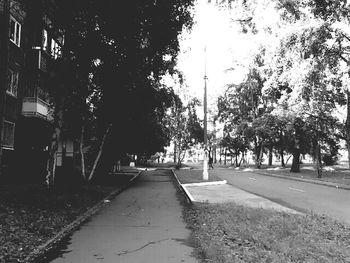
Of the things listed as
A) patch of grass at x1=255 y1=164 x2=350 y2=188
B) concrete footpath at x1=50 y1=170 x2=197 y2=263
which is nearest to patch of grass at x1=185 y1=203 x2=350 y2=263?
concrete footpath at x1=50 y1=170 x2=197 y2=263

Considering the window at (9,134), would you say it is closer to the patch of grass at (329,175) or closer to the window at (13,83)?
the window at (13,83)

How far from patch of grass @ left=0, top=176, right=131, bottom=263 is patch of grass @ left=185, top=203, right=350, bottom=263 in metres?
3.11

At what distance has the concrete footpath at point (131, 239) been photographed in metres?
6.79

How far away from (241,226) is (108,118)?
43.2 feet

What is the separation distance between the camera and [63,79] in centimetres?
1453

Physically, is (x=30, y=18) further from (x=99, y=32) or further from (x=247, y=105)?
(x=247, y=105)

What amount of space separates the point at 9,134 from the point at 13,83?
9.43 feet

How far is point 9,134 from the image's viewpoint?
73.0 ft

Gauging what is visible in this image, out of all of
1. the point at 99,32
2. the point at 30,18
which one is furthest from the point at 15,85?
the point at 99,32

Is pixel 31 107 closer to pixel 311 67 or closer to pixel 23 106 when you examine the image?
pixel 23 106

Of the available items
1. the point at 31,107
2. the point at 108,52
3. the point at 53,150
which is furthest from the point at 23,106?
the point at 108,52

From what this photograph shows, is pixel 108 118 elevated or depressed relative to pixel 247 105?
depressed

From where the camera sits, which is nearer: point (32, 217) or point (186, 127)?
point (32, 217)

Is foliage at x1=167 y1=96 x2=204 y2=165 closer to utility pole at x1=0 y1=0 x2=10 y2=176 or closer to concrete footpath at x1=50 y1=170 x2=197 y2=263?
concrete footpath at x1=50 y1=170 x2=197 y2=263
